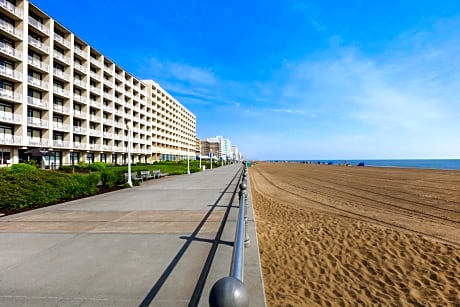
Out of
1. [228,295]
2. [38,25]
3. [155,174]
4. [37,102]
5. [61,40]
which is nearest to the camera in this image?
[228,295]

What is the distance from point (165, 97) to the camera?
8075cm

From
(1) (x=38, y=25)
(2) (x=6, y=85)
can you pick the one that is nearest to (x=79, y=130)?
(2) (x=6, y=85)

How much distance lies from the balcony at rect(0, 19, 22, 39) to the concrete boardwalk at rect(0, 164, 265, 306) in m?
31.6

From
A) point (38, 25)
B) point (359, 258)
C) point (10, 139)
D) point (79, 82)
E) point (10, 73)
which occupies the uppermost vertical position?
point (38, 25)

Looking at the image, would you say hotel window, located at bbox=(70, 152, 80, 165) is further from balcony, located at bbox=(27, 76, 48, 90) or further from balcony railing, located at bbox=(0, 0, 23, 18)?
balcony railing, located at bbox=(0, 0, 23, 18)

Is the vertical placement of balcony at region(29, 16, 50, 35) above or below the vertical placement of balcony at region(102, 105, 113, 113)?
above

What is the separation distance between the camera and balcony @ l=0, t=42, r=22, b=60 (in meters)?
26.5

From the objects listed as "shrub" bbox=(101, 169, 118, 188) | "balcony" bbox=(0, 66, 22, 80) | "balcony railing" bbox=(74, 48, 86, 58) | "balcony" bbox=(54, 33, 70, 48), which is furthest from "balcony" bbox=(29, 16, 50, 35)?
"shrub" bbox=(101, 169, 118, 188)

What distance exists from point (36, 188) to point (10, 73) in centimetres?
2852

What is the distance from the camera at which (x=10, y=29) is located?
27625mm

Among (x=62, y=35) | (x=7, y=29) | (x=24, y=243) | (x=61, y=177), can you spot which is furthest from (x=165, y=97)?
(x=24, y=243)

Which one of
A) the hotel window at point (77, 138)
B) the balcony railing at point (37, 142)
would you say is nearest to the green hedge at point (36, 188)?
the balcony railing at point (37, 142)

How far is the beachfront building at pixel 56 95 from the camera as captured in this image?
2817 centimetres

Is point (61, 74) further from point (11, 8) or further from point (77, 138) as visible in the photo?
point (77, 138)
